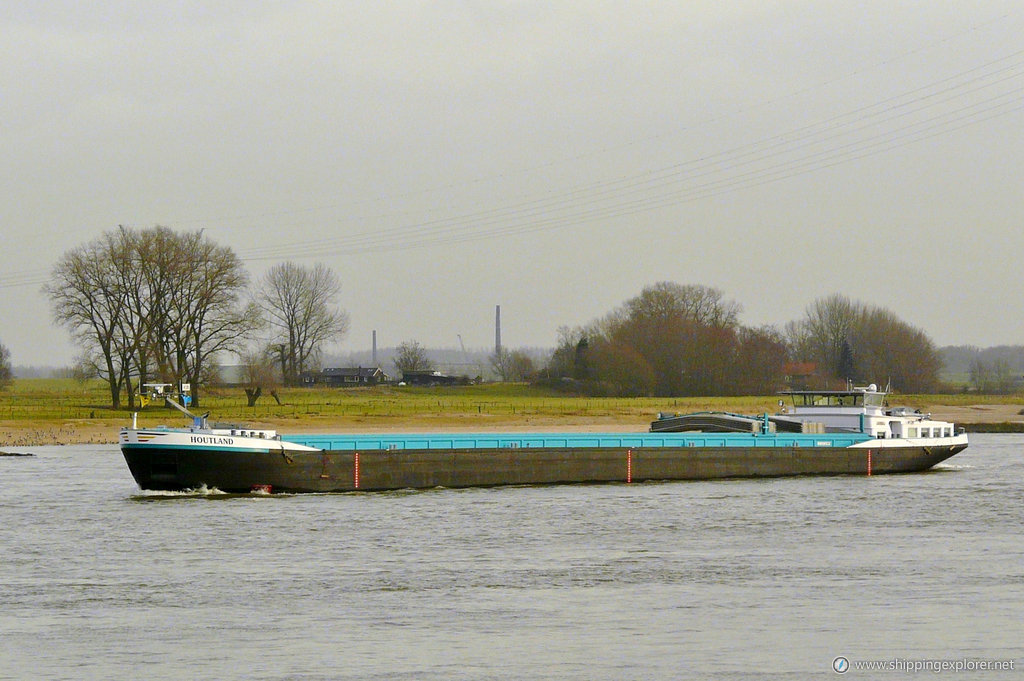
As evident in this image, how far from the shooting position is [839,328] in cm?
16250

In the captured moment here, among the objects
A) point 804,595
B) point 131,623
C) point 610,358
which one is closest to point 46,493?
point 131,623

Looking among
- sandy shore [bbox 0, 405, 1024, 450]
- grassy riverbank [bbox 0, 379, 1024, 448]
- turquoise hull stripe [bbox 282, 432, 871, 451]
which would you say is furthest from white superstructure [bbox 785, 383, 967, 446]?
grassy riverbank [bbox 0, 379, 1024, 448]

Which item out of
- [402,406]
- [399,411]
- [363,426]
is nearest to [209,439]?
[363,426]

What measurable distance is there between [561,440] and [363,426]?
1159 inches

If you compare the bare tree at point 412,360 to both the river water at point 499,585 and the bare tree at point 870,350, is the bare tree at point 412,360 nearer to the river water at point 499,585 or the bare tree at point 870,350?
the bare tree at point 870,350

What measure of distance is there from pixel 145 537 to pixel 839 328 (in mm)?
139054

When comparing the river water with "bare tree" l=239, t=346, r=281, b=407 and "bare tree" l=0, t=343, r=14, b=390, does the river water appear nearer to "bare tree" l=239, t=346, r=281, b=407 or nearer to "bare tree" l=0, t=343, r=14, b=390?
"bare tree" l=239, t=346, r=281, b=407

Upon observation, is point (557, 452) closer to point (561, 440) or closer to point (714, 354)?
point (561, 440)

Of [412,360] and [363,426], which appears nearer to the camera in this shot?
[363,426]

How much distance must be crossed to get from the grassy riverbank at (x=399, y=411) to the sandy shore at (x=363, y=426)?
2.4 inches

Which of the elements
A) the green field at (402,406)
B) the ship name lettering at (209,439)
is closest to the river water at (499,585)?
the ship name lettering at (209,439)

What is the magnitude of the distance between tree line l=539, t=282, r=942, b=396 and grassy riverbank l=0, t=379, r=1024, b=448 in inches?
284

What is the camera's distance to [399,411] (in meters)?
92.7

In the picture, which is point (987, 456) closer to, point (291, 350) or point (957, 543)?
point (957, 543)
